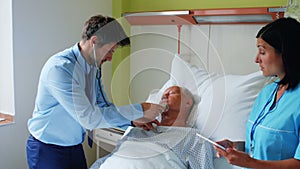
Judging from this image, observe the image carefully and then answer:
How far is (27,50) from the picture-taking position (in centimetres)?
227

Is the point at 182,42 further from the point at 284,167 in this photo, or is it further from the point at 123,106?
the point at 284,167

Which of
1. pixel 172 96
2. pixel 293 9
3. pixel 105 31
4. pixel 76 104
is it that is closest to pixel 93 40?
pixel 105 31

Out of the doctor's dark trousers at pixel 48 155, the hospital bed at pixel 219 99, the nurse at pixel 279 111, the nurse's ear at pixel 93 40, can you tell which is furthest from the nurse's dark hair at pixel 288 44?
the doctor's dark trousers at pixel 48 155

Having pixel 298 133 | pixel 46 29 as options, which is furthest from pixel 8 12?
pixel 298 133

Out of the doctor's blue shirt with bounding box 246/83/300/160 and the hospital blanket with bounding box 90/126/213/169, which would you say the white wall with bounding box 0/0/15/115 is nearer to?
the hospital blanket with bounding box 90/126/213/169

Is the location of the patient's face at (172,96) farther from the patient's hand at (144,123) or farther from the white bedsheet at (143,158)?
the white bedsheet at (143,158)

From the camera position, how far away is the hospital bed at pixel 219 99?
1.74 meters

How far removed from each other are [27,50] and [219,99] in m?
1.38

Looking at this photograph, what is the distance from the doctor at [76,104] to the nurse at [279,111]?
0.57m

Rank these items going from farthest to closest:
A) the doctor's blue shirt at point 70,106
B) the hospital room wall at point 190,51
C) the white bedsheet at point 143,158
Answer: the hospital room wall at point 190,51 < the white bedsheet at point 143,158 < the doctor's blue shirt at point 70,106

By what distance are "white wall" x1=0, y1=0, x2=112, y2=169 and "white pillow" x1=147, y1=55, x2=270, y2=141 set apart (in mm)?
949

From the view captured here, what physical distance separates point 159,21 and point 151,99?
0.74 m

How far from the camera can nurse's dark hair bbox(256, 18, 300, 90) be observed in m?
1.18

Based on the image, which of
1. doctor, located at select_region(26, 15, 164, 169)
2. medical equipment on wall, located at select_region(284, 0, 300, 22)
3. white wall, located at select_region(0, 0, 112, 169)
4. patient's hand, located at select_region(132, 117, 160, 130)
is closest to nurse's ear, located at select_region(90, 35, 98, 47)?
doctor, located at select_region(26, 15, 164, 169)
